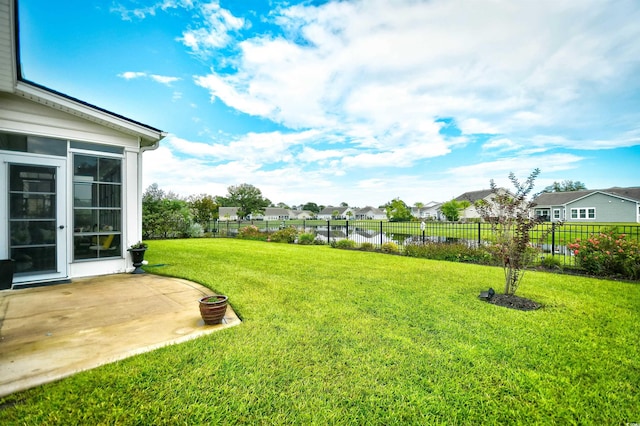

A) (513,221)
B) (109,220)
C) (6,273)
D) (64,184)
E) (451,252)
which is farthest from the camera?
(451,252)

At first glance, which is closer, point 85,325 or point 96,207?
point 85,325

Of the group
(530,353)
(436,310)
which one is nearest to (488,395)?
(530,353)

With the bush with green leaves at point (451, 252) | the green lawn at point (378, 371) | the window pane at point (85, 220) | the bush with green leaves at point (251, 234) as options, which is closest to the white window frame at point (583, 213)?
the bush with green leaves at point (451, 252)

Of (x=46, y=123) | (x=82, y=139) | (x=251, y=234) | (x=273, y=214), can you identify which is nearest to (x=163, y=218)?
(x=251, y=234)

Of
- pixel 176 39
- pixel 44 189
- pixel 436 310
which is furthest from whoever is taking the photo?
pixel 176 39

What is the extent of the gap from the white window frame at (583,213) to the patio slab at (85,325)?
45.5 metres

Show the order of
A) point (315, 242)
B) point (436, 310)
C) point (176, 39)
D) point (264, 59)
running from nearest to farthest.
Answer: point (436, 310)
point (176, 39)
point (264, 59)
point (315, 242)

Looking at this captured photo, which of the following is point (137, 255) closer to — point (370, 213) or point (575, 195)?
point (575, 195)

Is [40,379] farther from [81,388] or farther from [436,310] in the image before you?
[436,310]

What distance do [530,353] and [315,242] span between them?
1170cm

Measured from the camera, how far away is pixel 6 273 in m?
4.88

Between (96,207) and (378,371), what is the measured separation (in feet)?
22.7

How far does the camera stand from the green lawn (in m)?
1.96

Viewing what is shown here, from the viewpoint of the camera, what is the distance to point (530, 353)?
2.84 m
